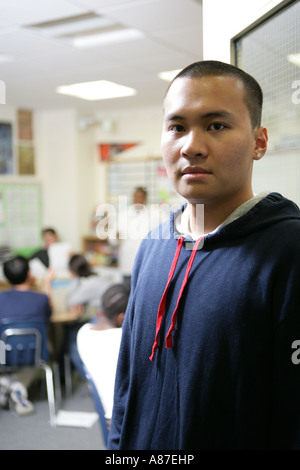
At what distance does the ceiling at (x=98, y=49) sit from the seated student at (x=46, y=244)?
154 cm

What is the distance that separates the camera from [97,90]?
4.98 metres

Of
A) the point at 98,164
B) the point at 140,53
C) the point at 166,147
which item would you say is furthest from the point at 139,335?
the point at 98,164

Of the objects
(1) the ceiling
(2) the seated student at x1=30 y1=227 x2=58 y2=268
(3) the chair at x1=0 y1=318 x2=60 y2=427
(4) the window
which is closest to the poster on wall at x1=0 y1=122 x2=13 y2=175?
(1) the ceiling

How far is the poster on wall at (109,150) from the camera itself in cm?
627

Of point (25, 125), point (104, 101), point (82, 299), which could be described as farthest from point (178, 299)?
point (25, 125)

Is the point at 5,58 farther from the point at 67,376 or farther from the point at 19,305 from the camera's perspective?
the point at 67,376

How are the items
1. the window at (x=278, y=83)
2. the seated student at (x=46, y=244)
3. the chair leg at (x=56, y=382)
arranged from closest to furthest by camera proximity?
the window at (x=278, y=83) < the chair leg at (x=56, y=382) < the seated student at (x=46, y=244)

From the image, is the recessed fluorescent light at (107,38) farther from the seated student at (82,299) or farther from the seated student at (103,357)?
the seated student at (103,357)

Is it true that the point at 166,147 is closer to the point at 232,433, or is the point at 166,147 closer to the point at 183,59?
the point at 232,433

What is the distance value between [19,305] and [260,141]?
261cm

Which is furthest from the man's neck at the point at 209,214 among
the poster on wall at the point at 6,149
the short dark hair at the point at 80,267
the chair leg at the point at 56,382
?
the poster on wall at the point at 6,149

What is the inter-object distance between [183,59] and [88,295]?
6.69 feet

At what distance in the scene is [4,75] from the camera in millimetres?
4230

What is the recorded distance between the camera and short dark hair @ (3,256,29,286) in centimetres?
322
